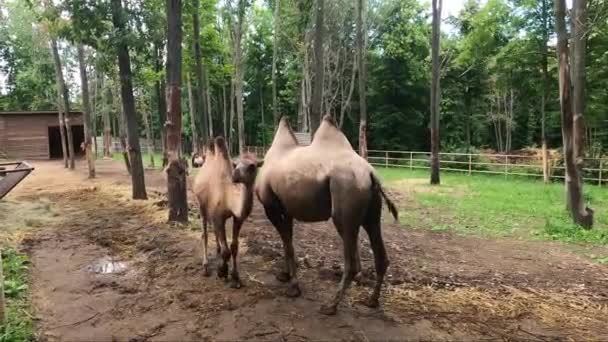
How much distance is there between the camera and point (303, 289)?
4648 mm

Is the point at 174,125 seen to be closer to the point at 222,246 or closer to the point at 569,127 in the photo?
the point at 222,246

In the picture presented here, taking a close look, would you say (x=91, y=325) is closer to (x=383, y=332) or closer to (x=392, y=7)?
(x=383, y=332)

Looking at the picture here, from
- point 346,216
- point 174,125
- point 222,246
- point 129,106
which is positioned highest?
point 129,106

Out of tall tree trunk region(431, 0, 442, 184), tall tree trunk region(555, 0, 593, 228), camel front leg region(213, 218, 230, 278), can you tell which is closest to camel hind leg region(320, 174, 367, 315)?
camel front leg region(213, 218, 230, 278)

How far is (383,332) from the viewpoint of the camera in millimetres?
3707

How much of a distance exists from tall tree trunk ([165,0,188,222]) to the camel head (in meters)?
3.55

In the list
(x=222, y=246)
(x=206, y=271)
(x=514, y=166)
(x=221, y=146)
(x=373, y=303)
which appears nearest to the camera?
(x=373, y=303)

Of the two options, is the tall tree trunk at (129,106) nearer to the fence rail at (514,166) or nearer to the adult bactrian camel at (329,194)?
the fence rail at (514,166)

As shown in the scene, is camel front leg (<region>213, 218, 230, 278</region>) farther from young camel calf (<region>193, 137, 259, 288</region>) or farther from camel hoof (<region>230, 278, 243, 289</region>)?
camel hoof (<region>230, 278, 243, 289</region>)

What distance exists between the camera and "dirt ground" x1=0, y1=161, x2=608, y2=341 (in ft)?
12.5

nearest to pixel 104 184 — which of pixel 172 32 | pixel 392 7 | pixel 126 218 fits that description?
pixel 126 218

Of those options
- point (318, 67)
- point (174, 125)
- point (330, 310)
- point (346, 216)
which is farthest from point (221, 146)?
point (318, 67)

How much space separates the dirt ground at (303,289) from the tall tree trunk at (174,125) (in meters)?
0.39

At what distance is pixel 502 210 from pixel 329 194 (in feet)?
25.8
